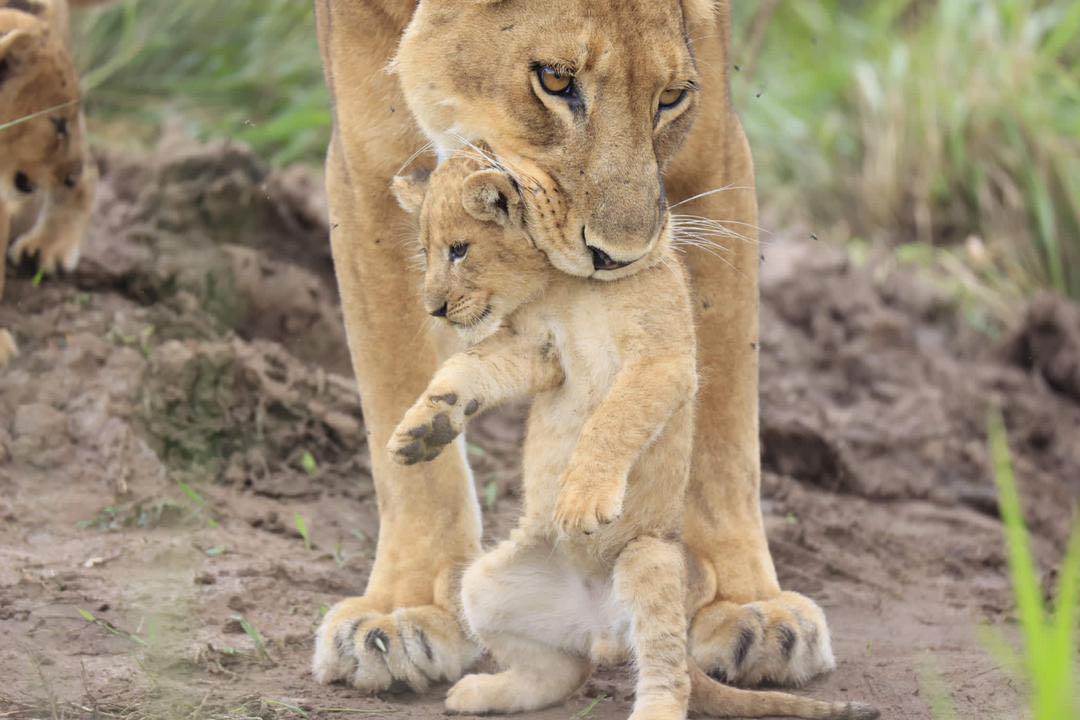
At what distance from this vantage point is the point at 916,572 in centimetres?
526

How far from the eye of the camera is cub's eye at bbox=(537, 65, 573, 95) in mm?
3215

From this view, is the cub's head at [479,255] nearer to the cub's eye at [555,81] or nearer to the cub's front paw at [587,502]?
the cub's eye at [555,81]

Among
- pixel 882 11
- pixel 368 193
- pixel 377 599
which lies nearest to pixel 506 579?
pixel 377 599

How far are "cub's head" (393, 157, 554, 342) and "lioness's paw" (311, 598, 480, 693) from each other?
96cm

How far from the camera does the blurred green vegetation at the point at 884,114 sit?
8430 mm

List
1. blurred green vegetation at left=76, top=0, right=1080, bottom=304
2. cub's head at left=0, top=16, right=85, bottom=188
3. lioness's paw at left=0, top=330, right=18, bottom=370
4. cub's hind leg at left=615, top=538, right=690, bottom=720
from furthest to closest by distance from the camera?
1. blurred green vegetation at left=76, top=0, right=1080, bottom=304
2. cub's head at left=0, top=16, right=85, bottom=188
3. lioness's paw at left=0, top=330, right=18, bottom=370
4. cub's hind leg at left=615, top=538, right=690, bottom=720

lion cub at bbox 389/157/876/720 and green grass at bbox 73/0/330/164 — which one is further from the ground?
green grass at bbox 73/0/330/164

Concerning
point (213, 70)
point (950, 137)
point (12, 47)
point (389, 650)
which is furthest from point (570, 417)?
point (950, 137)

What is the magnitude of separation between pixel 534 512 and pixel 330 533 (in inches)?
71.7

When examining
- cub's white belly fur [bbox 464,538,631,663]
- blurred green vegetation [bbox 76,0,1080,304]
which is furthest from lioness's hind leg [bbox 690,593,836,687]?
blurred green vegetation [bbox 76,0,1080,304]

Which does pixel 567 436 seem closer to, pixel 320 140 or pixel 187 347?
pixel 187 347

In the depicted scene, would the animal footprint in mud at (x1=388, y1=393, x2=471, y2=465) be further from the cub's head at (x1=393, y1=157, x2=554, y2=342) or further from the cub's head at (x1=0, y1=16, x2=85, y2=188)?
the cub's head at (x1=0, y1=16, x2=85, y2=188)

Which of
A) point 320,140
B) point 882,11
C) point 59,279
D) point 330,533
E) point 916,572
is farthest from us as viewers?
point 882,11

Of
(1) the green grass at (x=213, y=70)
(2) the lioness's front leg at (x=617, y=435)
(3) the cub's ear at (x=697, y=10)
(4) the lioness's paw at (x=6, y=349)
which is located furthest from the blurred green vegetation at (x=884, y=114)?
(2) the lioness's front leg at (x=617, y=435)
